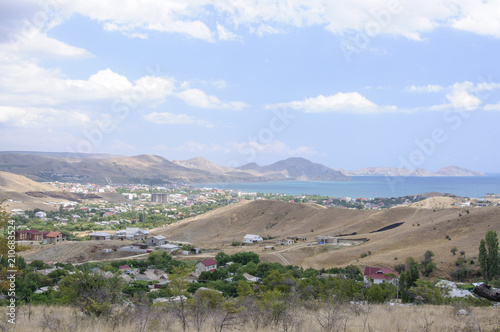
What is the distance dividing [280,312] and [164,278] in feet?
74.4

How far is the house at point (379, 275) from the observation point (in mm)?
25453

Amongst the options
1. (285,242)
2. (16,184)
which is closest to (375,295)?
(285,242)

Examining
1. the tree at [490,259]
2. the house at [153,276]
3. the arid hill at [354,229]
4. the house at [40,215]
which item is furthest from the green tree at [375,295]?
the house at [40,215]

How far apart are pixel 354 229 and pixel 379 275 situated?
84.5ft

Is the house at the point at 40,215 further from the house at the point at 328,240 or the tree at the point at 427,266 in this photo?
the tree at the point at 427,266

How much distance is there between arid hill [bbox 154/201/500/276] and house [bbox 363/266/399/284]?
3.02m

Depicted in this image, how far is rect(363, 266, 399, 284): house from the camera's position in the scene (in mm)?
25453

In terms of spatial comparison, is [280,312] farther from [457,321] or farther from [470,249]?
[470,249]

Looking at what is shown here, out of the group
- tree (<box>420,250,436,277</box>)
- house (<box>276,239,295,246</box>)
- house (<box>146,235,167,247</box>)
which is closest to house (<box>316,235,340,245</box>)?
house (<box>276,239,295,246</box>)

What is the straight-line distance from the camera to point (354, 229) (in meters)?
51.9

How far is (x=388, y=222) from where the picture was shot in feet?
173

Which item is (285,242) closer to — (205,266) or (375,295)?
(205,266)

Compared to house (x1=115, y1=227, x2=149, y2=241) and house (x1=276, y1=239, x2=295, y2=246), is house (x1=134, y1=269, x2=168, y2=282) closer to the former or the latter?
house (x1=276, y1=239, x2=295, y2=246)

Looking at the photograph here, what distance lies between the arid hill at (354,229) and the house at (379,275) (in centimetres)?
302
